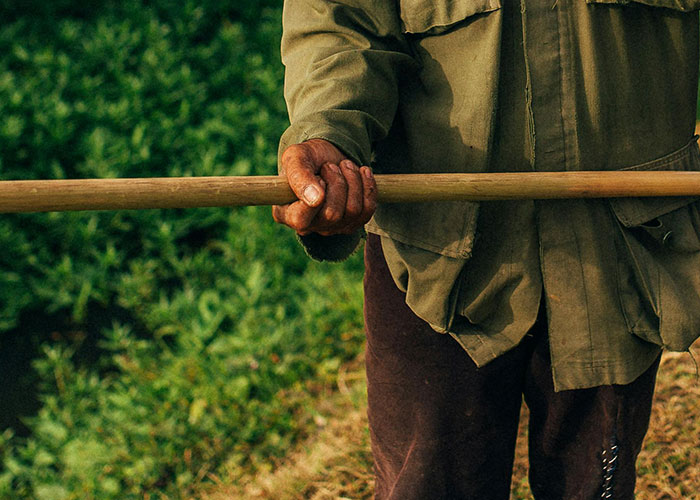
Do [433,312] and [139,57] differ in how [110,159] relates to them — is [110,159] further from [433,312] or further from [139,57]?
[433,312]

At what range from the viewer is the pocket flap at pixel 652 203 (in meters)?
1.43

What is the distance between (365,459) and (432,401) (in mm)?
1042

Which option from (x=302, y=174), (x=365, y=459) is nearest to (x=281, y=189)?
(x=302, y=174)

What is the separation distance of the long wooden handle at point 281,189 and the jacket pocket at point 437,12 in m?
0.28

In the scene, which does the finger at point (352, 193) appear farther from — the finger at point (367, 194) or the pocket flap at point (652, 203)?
the pocket flap at point (652, 203)

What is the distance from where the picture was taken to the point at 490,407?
5.09ft

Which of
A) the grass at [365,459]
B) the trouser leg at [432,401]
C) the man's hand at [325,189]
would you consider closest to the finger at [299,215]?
the man's hand at [325,189]

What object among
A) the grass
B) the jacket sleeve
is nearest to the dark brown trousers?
the jacket sleeve

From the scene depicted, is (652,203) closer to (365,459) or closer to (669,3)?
(669,3)

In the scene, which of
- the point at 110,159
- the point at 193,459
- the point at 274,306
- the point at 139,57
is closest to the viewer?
the point at 193,459

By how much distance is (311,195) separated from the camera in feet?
3.84

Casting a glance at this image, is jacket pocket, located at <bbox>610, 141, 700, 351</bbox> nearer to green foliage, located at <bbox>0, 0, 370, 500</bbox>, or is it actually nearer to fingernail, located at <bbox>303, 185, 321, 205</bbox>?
fingernail, located at <bbox>303, 185, 321, 205</bbox>

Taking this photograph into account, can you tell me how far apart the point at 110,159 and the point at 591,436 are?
323 cm

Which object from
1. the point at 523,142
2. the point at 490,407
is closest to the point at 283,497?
the point at 490,407
